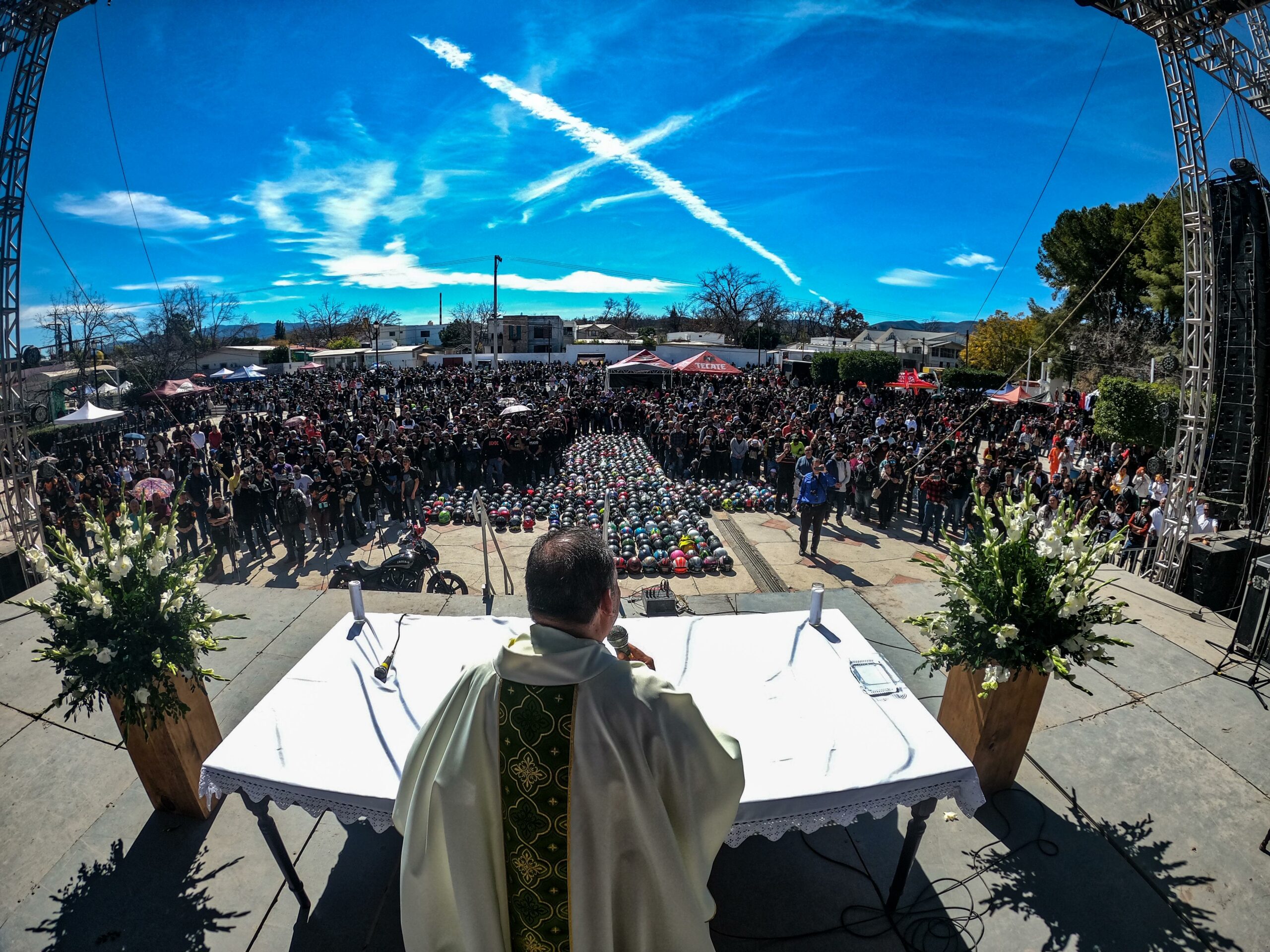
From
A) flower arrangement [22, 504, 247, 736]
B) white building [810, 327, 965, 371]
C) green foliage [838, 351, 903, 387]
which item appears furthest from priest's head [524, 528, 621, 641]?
white building [810, 327, 965, 371]

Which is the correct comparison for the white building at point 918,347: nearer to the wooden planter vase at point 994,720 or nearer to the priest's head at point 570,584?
the wooden planter vase at point 994,720

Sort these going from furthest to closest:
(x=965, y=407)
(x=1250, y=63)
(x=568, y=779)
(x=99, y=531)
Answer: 1. (x=965, y=407)
2. (x=1250, y=63)
3. (x=99, y=531)
4. (x=568, y=779)

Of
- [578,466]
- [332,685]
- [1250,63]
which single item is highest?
[1250,63]

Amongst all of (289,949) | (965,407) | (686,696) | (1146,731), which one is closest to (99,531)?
(289,949)

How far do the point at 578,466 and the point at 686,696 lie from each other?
14.6 m

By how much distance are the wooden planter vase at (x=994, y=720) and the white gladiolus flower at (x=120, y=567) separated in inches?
192

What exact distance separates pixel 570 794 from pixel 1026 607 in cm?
299

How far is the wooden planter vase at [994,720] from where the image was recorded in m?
3.78

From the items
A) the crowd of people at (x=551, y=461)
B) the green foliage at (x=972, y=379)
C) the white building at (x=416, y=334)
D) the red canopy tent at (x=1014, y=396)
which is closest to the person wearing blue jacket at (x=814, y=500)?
the crowd of people at (x=551, y=461)

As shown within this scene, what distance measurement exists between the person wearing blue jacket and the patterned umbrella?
1000 cm

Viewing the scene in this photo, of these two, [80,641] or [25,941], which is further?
[80,641]

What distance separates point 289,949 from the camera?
3.03m

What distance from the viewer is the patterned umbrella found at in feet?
31.1

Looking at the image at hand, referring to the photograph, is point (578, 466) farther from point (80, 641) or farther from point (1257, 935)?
point (1257, 935)
